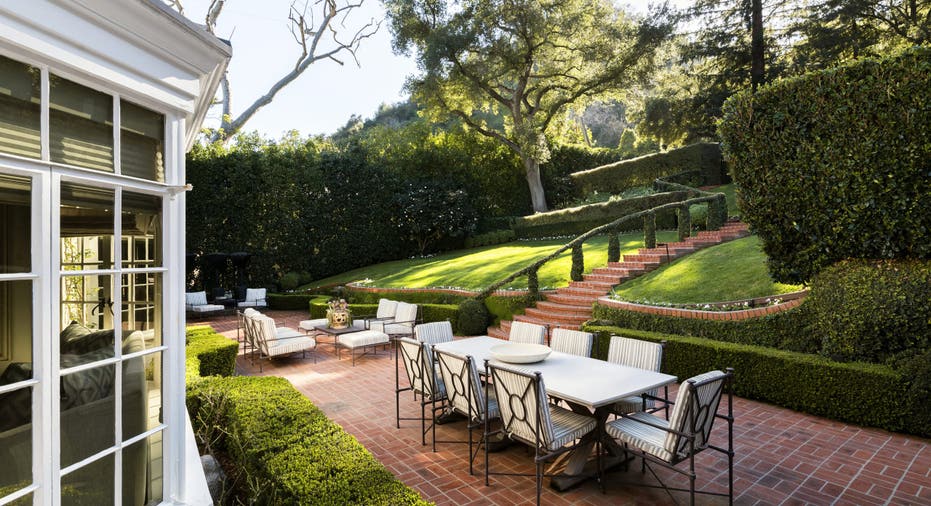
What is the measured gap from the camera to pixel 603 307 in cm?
992

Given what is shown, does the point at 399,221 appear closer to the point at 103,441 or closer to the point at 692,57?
the point at 692,57

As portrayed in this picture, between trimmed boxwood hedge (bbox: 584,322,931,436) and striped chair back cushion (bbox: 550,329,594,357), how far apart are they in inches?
85.0

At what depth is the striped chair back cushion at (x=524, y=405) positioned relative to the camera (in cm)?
425

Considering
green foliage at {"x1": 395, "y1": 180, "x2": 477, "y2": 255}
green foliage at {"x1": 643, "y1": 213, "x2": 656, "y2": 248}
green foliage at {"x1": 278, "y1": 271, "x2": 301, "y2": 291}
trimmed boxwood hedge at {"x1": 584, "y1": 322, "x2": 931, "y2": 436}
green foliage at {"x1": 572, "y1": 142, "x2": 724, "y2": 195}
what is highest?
green foliage at {"x1": 572, "y1": 142, "x2": 724, "y2": 195}

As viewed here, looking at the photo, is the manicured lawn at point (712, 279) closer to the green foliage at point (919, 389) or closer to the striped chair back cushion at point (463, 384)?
the green foliage at point (919, 389)

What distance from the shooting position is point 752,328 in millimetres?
7398

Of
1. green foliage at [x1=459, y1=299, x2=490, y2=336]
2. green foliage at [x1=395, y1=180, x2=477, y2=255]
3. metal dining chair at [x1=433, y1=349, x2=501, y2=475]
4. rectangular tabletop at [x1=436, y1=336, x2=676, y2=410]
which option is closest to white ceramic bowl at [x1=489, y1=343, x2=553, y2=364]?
rectangular tabletop at [x1=436, y1=336, x2=676, y2=410]

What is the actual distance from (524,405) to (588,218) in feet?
54.5

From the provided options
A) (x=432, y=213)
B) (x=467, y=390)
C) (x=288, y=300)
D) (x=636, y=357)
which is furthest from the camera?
(x=432, y=213)

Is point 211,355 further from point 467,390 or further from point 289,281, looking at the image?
point 289,281

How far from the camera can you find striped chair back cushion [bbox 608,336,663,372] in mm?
5457

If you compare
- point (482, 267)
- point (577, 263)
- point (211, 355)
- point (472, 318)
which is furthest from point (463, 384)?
point (482, 267)

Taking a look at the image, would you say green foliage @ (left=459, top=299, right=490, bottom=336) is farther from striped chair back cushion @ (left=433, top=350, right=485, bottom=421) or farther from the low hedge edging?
the low hedge edging

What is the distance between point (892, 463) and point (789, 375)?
1672 millimetres
